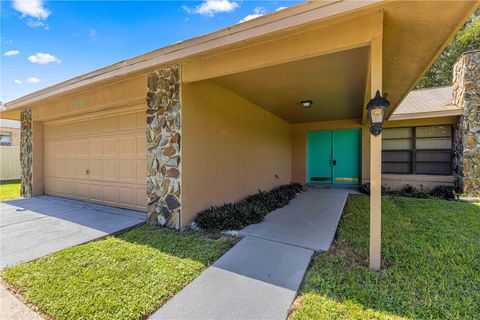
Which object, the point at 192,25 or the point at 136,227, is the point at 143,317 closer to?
the point at 136,227

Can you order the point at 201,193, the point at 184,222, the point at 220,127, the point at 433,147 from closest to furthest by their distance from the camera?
1. the point at 184,222
2. the point at 201,193
3. the point at 220,127
4. the point at 433,147

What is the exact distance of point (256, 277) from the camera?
8.04 feet

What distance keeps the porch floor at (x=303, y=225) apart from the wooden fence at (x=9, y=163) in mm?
14867

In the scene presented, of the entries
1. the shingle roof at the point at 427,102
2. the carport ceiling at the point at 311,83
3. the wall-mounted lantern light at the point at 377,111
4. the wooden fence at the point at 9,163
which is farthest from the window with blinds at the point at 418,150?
the wooden fence at the point at 9,163

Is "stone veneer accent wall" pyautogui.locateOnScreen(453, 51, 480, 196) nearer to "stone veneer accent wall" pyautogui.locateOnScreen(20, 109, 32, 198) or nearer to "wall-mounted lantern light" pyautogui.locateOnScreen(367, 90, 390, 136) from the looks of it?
"wall-mounted lantern light" pyautogui.locateOnScreen(367, 90, 390, 136)

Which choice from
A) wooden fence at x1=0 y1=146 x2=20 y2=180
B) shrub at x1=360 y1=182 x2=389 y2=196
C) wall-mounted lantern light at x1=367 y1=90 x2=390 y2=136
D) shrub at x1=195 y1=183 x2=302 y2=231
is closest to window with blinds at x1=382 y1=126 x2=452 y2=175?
shrub at x1=360 y1=182 x2=389 y2=196

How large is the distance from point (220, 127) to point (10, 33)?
5629 mm

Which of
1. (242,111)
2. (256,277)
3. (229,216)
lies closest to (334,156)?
(242,111)

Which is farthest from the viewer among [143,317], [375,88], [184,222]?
[184,222]

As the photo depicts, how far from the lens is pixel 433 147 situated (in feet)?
25.8

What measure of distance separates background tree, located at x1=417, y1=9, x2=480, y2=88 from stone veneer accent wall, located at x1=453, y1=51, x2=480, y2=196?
6.07 meters

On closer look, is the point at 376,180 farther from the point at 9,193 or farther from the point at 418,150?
the point at 9,193

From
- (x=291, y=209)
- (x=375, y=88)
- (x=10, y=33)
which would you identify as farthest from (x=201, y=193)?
(x=10, y=33)

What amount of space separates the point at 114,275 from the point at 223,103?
3746 mm
